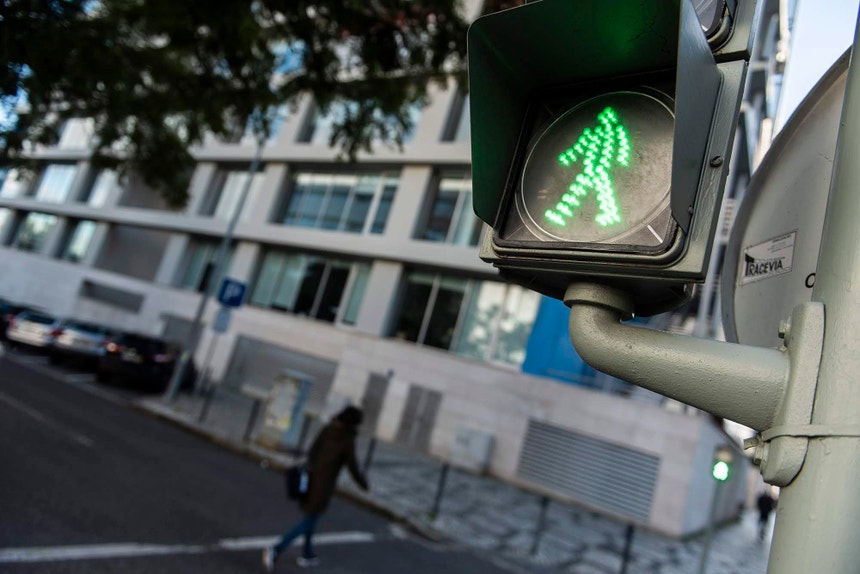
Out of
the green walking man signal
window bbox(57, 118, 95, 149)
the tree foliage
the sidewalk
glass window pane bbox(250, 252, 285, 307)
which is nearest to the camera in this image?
the green walking man signal

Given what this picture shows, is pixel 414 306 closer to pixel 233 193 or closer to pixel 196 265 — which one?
pixel 233 193

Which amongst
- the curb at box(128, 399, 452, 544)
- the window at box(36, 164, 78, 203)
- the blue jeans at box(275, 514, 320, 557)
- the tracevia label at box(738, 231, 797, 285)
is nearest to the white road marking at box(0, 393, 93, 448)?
the curb at box(128, 399, 452, 544)

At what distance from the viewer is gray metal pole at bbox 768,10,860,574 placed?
80 cm

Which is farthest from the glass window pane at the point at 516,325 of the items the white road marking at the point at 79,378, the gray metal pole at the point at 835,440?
the gray metal pole at the point at 835,440

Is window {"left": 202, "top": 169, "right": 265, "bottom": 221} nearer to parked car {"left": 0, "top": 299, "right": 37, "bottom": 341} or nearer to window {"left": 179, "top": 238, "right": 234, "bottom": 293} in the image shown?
window {"left": 179, "top": 238, "right": 234, "bottom": 293}

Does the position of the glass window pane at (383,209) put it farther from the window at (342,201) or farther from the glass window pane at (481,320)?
the glass window pane at (481,320)

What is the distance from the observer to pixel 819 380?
868 mm

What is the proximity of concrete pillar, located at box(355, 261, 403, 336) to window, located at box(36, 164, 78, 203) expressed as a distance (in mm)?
23201

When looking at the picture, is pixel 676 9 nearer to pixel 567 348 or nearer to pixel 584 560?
pixel 584 560

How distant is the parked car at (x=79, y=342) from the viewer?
1596 centimetres

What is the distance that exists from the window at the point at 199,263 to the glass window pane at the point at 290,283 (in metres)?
4.38

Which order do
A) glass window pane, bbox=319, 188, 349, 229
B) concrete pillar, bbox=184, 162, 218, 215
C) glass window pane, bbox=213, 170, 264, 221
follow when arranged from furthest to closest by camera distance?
concrete pillar, bbox=184, 162, 218, 215 < glass window pane, bbox=213, 170, 264, 221 < glass window pane, bbox=319, 188, 349, 229

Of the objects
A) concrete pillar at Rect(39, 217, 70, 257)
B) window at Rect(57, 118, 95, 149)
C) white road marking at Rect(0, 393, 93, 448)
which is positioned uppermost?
window at Rect(57, 118, 95, 149)

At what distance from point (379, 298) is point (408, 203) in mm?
3420
